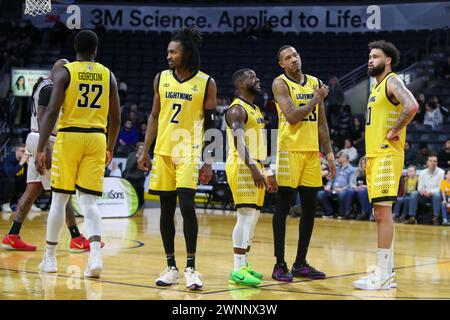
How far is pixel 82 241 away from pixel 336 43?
17664mm


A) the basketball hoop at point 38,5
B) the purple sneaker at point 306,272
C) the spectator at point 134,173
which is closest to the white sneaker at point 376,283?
the purple sneaker at point 306,272

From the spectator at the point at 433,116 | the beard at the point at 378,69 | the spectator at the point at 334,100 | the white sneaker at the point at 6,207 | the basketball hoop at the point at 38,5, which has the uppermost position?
the basketball hoop at the point at 38,5

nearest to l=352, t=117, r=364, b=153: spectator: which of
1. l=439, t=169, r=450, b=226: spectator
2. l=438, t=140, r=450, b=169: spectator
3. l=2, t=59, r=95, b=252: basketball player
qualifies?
l=438, t=140, r=450, b=169: spectator

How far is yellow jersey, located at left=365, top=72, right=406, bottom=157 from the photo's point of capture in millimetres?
6848

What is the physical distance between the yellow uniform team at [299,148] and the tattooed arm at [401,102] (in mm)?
965

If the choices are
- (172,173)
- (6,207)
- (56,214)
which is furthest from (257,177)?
(6,207)

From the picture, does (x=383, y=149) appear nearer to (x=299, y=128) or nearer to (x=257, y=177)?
(x=299, y=128)

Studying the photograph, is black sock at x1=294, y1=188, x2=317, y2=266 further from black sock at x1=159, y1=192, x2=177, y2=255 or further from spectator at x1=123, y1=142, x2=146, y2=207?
spectator at x1=123, y1=142, x2=146, y2=207

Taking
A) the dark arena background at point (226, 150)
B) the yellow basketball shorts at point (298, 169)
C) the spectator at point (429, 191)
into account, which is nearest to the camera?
the dark arena background at point (226, 150)

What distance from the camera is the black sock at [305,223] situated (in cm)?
752

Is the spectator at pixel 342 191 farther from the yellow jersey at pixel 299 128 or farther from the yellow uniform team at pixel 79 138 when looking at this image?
the yellow uniform team at pixel 79 138

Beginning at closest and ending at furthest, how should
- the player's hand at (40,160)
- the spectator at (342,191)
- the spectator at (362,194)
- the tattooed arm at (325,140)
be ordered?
1. the player's hand at (40,160)
2. the tattooed arm at (325,140)
3. the spectator at (362,194)
4. the spectator at (342,191)

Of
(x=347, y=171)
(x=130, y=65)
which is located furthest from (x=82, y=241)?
(x=130, y=65)
